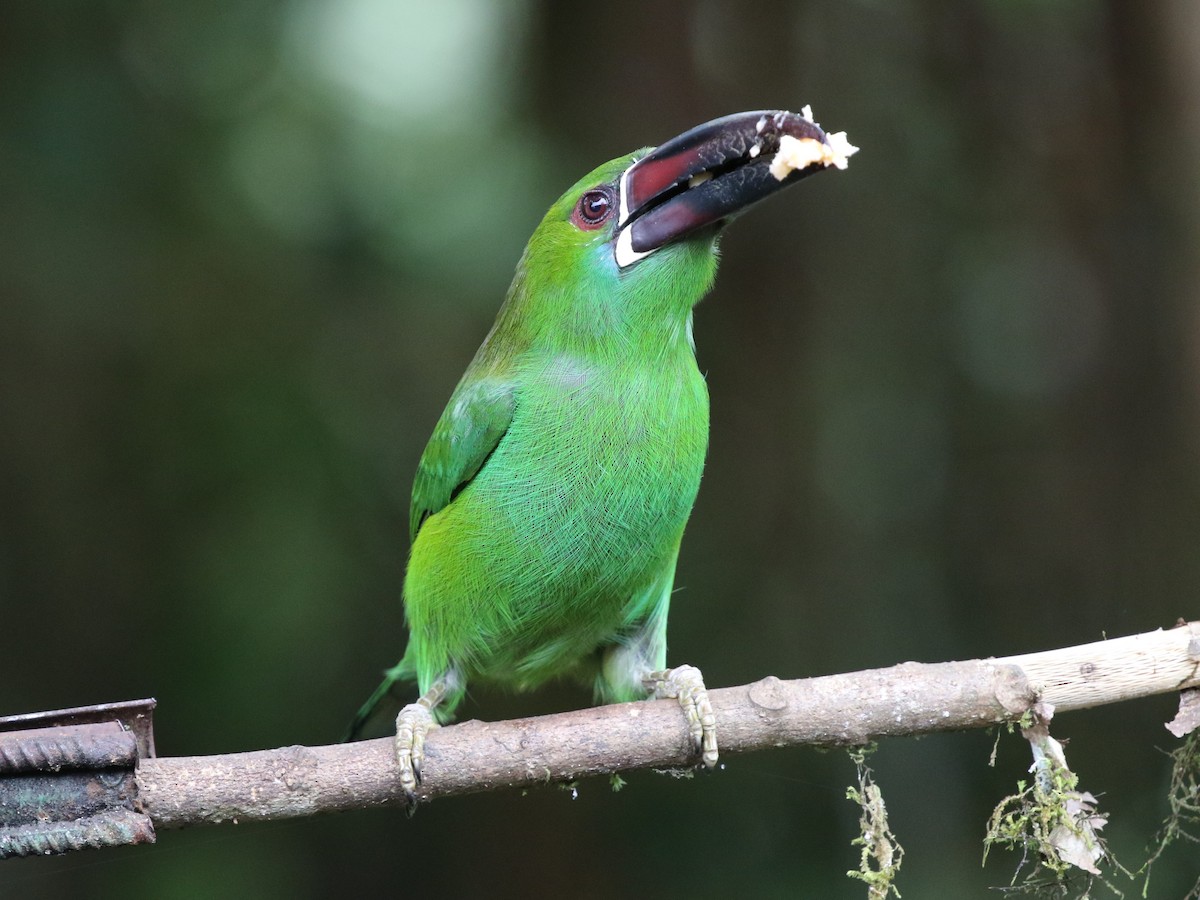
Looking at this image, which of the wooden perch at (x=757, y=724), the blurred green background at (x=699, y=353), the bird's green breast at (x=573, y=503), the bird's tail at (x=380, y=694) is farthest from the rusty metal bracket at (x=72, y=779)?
the blurred green background at (x=699, y=353)

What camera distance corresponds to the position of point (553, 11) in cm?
532

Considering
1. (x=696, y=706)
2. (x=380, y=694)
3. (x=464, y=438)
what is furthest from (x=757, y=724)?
(x=380, y=694)

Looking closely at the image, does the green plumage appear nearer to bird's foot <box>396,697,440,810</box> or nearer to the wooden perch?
bird's foot <box>396,697,440,810</box>

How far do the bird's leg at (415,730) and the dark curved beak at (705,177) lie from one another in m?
1.17

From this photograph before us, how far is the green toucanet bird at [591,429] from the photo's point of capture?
2.97 m

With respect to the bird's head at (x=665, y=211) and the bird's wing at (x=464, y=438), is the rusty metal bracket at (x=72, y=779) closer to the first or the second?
the bird's wing at (x=464, y=438)

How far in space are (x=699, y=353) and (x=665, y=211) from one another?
7.58ft

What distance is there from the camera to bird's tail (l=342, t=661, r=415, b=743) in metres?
3.78

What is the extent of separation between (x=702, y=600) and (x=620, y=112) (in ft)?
6.52

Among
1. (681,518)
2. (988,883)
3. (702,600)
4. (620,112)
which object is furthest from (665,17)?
(988,883)

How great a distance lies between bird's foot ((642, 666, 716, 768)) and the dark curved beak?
99cm

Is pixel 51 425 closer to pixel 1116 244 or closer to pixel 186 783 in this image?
pixel 186 783

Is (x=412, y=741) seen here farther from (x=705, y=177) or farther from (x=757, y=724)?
(x=705, y=177)

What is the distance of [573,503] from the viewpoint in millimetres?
2988
